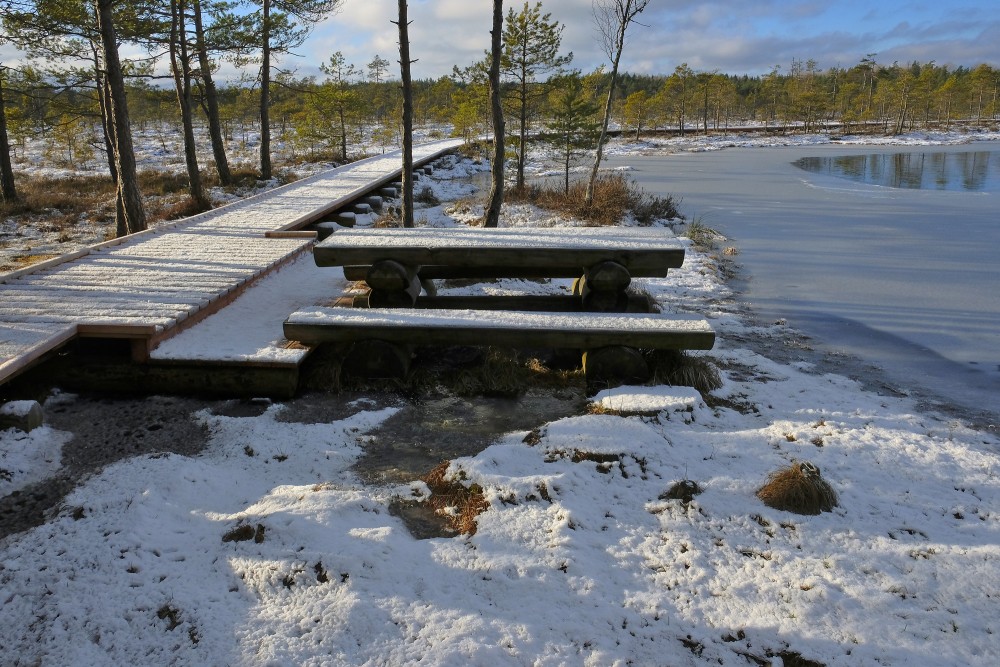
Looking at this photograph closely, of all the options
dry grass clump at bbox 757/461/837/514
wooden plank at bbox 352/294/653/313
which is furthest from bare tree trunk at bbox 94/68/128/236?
dry grass clump at bbox 757/461/837/514

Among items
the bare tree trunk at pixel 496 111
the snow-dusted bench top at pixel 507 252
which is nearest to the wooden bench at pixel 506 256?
the snow-dusted bench top at pixel 507 252

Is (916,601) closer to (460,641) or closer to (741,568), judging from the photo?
(741,568)

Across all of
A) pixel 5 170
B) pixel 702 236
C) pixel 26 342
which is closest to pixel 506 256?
pixel 26 342

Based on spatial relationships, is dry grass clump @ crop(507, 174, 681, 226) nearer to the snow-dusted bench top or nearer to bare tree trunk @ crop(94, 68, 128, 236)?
the snow-dusted bench top

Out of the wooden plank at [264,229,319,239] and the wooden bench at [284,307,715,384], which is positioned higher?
the wooden plank at [264,229,319,239]

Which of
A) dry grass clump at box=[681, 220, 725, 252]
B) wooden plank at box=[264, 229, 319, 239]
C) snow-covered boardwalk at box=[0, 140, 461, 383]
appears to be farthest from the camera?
dry grass clump at box=[681, 220, 725, 252]

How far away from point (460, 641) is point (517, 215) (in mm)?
12179

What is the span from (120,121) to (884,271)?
35.4 ft

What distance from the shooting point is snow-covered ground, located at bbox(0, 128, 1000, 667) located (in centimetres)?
236

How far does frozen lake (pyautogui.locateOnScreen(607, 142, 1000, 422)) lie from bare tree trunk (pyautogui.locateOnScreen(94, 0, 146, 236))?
8.73m

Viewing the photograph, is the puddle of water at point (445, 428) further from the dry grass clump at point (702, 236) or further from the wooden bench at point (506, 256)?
the dry grass clump at point (702, 236)

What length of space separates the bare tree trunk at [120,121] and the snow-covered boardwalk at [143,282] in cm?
91

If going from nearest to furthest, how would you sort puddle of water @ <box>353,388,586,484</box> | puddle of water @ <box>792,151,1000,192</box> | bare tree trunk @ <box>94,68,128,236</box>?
1. puddle of water @ <box>353,388,586,484</box>
2. bare tree trunk @ <box>94,68,128,236</box>
3. puddle of water @ <box>792,151,1000,192</box>

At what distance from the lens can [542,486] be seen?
3336 mm
